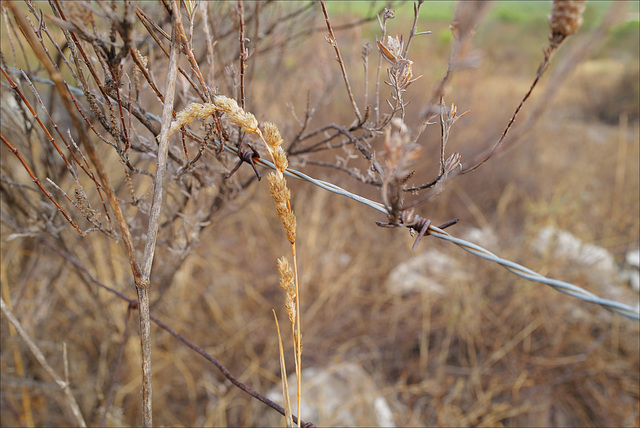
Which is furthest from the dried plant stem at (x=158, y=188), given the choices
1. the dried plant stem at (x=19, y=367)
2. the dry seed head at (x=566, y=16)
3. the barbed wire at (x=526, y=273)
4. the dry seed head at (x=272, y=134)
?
the dried plant stem at (x=19, y=367)

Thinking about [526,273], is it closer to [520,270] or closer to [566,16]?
[520,270]

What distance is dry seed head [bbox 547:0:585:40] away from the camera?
42 cm

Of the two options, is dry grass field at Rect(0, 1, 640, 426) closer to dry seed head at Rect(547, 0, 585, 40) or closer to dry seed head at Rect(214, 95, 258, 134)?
dry seed head at Rect(214, 95, 258, 134)

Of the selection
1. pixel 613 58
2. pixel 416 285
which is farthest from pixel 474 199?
pixel 613 58

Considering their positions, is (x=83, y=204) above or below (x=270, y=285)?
below

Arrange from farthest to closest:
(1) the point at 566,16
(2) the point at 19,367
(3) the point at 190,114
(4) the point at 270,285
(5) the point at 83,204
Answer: (4) the point at 270,285, (2) the point at 19,367, (5) the point at 83,204, (3) the point at 190,114, (1) the point at 566,16

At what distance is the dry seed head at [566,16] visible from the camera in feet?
1.37

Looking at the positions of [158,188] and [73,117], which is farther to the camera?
[158,188]

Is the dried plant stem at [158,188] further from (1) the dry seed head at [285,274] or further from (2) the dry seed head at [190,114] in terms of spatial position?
(1) the dry seed head at [285,274]

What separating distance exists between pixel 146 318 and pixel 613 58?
443 inches

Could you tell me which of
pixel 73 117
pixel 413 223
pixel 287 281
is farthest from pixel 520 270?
pixel 73 117

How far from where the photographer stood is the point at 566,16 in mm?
419

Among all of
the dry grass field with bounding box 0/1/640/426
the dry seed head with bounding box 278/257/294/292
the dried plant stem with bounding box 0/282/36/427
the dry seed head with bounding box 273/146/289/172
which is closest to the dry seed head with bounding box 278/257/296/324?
the dry seed head with bounding box 278/257/294/292

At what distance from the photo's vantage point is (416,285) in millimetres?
2771
